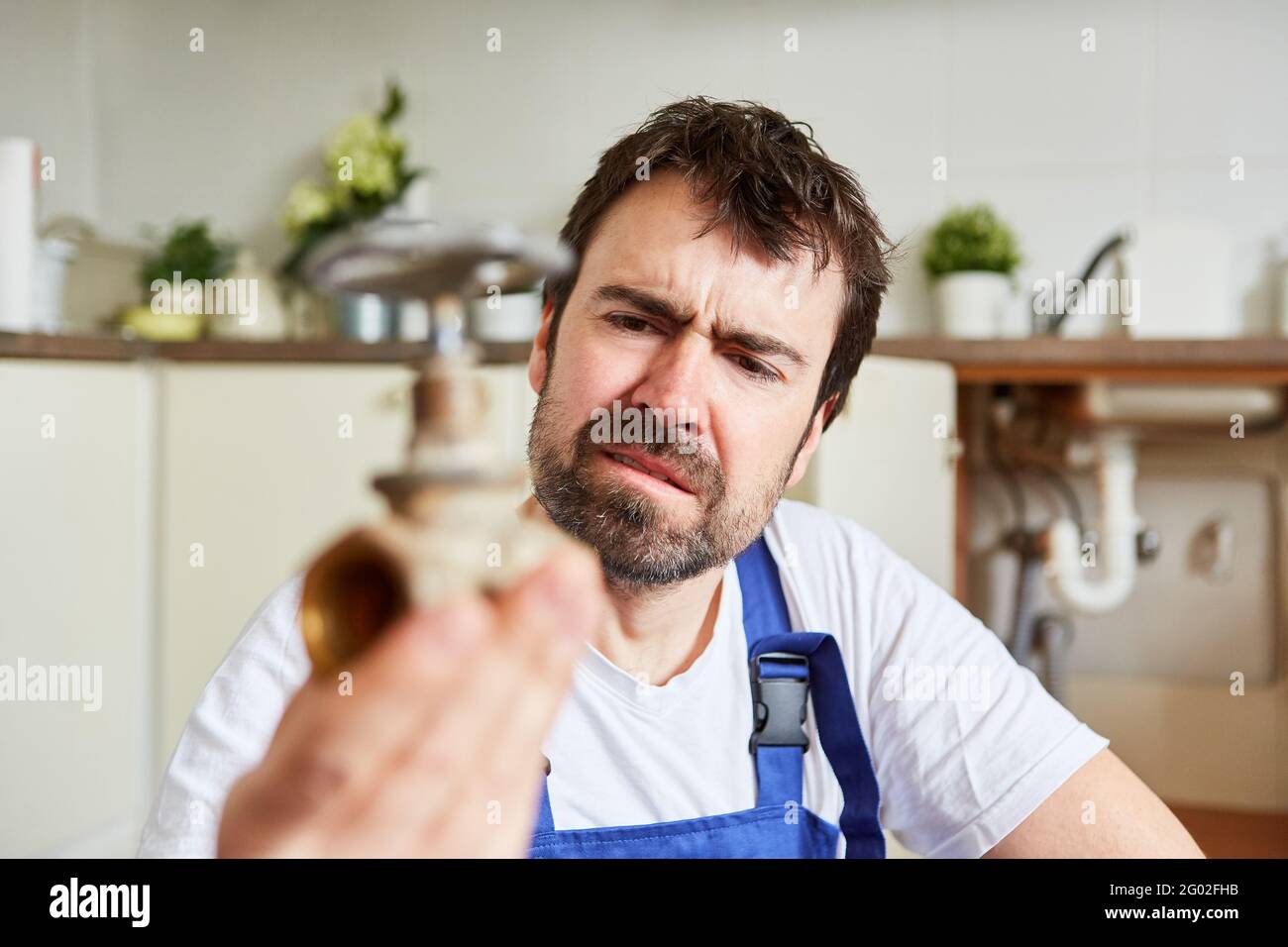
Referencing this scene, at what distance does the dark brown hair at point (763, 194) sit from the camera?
457mm

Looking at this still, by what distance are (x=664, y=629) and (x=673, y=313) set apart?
7.2 inches

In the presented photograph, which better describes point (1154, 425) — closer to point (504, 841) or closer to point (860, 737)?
point (860, 737)

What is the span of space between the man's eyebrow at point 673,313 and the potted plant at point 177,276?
619mm

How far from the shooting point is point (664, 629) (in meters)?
0.53

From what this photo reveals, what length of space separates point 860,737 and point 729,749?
0.07 meters

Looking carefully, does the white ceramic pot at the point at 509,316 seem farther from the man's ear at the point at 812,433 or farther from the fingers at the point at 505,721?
the fingers at the point at 505,721

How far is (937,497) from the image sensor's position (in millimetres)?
789

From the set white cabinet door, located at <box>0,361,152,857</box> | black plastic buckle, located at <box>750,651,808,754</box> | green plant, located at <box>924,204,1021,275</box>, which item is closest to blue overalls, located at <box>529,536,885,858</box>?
black plastic buckle, located at <box>750,651,808,754</box>

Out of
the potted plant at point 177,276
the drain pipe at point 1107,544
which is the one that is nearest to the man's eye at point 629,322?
the potted plant at point 177,276

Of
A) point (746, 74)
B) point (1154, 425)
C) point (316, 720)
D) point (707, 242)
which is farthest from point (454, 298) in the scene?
point (1154, 425)

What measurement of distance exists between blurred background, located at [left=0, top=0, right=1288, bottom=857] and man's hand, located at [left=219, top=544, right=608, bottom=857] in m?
0.32

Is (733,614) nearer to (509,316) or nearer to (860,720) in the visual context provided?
(860,720)

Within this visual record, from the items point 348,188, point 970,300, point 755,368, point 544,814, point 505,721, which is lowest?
point 544,814

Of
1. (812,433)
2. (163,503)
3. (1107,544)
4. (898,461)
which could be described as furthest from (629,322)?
(1107,544)
